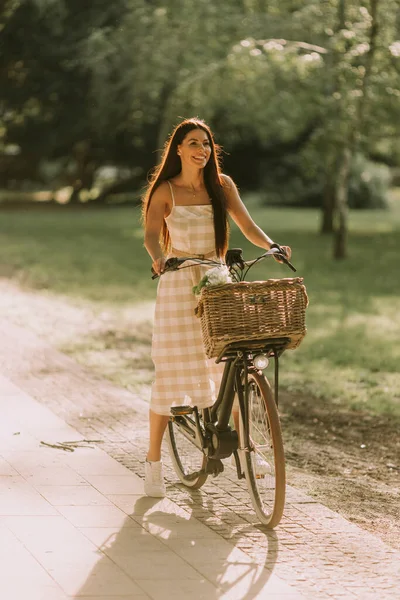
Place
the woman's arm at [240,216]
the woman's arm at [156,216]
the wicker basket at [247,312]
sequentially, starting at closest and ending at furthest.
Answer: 1. the wicker basket at [247,312]
2. the woman's arm at [156,216]
3. the woman's arm at [240,216]

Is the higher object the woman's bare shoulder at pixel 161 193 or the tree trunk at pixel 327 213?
the woman's bare shoulder at pixel 161 193

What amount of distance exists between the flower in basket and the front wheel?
1.64 ft

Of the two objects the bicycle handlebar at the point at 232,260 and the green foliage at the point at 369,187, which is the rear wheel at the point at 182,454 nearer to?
the bicycle handlebar at the point at 232,260

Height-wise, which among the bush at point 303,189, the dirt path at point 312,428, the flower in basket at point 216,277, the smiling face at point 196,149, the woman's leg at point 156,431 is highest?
the smiling face at point 196,149

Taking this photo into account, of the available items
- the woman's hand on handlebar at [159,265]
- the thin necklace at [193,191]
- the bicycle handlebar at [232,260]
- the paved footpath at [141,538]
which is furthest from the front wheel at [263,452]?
the thin necklace at [193,191]

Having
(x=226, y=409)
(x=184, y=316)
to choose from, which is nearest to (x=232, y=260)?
(x=184, y=316)

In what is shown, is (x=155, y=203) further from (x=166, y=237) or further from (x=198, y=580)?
(x=198, y=580)

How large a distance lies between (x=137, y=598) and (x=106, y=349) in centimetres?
683

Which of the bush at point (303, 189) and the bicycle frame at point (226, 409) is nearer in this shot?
the bicycle frame at point (226, 409)

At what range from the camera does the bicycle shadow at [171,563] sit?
444 cm

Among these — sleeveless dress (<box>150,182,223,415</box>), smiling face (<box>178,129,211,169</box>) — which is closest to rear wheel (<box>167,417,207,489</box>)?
sleeveless dress (<box>150,182,223,415</box>)

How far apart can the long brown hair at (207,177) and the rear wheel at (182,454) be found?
3.57 ft

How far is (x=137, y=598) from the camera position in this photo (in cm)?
431

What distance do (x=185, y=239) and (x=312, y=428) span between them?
288 cm
